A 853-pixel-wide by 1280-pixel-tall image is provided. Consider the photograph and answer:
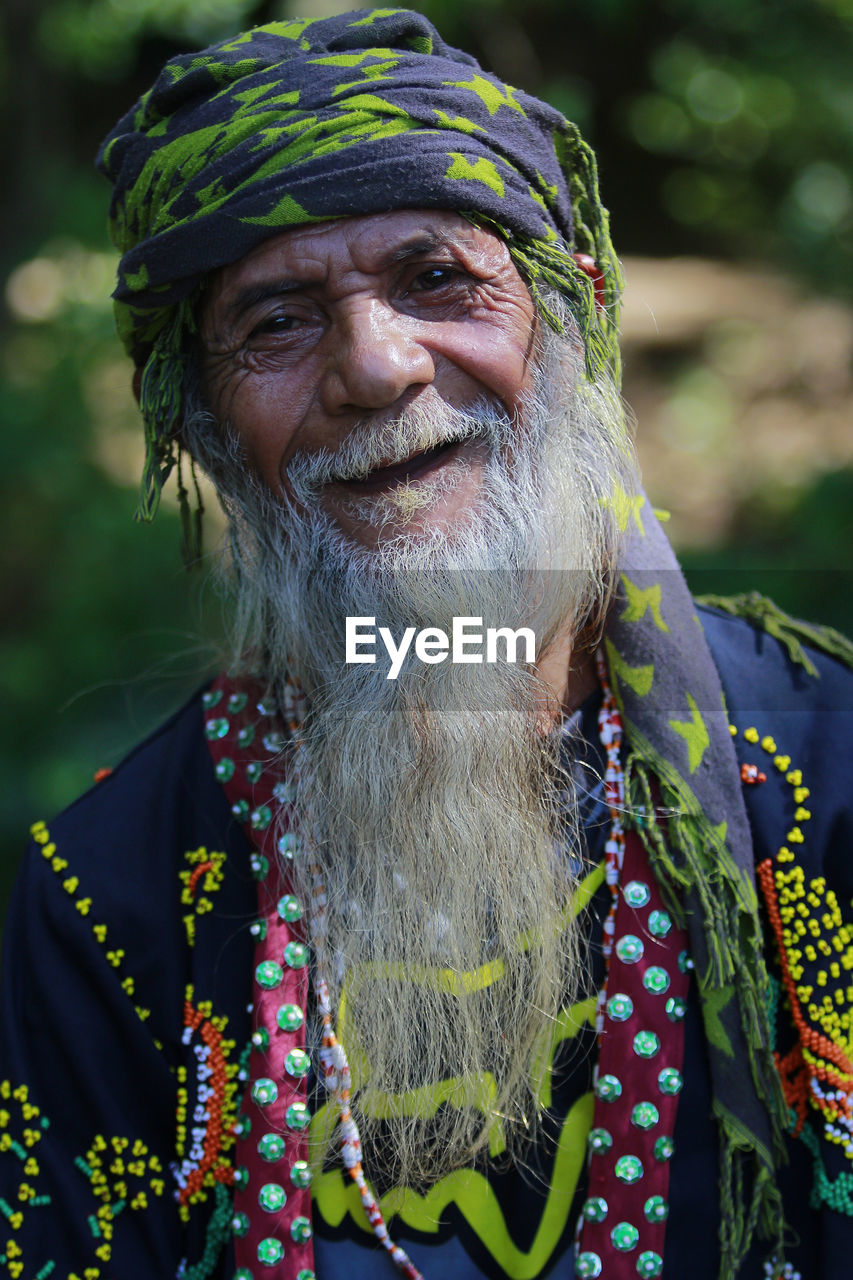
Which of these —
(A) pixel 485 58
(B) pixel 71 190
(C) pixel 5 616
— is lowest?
(C) pixel 5 616

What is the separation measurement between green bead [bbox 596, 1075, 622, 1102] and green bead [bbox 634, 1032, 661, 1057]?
0.05 metres

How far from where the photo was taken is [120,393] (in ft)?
16.1

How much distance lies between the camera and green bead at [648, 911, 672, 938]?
1.57m

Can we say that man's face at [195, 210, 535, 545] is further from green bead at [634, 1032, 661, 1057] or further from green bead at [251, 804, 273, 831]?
green bead at [634, 1032, 661, 1057]

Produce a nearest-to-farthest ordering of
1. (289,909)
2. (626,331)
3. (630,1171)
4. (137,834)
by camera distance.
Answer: (630,1171)
(289,909)
(137,834)
(626,331)

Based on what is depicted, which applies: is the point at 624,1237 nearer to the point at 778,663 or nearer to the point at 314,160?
the point at 778,663

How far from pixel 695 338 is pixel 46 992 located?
6485 millimetres

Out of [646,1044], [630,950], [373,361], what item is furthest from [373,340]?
[646,1044]

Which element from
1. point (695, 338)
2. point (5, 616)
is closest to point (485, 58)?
point (695, 338)

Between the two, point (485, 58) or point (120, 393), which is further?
point (485, 58)

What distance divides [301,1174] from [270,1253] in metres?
0.11

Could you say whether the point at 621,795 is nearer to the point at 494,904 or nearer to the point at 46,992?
the point at 494,904

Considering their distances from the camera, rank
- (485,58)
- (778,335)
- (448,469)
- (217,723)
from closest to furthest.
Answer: (448,469) < (217,723) < (485,58) < (778,335)

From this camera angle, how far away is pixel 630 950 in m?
1.56
